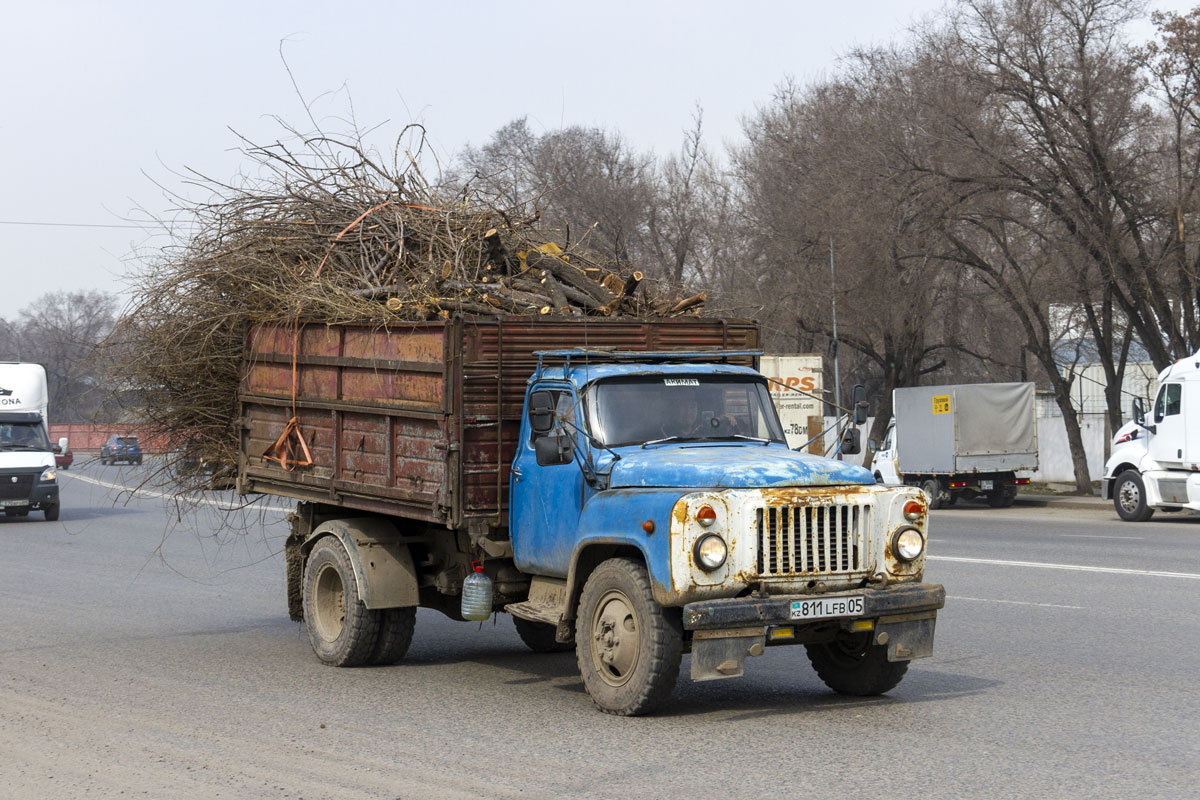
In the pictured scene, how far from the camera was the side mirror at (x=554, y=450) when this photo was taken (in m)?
8.44

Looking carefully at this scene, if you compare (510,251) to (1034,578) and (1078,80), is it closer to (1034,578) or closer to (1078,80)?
(1034,578)

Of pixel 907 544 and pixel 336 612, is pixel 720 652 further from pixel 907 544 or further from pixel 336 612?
pixel 336 612

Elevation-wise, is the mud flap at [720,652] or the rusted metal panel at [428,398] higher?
the rusted metal panel at [428,398]

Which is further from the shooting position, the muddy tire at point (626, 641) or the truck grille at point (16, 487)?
the truck grille at point (16, 487)

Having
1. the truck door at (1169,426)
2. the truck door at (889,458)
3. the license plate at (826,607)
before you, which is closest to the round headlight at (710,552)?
the license plate at (826,607)

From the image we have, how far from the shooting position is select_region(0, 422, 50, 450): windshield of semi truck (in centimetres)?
2786

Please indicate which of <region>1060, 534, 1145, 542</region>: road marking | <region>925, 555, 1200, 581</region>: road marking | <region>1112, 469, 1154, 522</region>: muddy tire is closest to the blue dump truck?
<region>925, 555, 1200, 581</region>: road marking

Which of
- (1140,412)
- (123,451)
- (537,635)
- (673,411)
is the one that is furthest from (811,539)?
(1140,412)

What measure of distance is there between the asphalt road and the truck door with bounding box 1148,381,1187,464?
1022 centimetres

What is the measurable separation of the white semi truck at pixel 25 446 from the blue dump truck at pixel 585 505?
17.6m

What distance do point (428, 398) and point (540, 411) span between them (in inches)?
48.1

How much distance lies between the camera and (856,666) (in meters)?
8.56

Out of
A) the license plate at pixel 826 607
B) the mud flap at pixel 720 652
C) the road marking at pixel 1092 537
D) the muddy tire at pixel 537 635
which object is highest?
the license plate at pixel 826 607

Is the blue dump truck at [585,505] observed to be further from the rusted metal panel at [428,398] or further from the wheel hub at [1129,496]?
the wheel hub at [1129,496]
